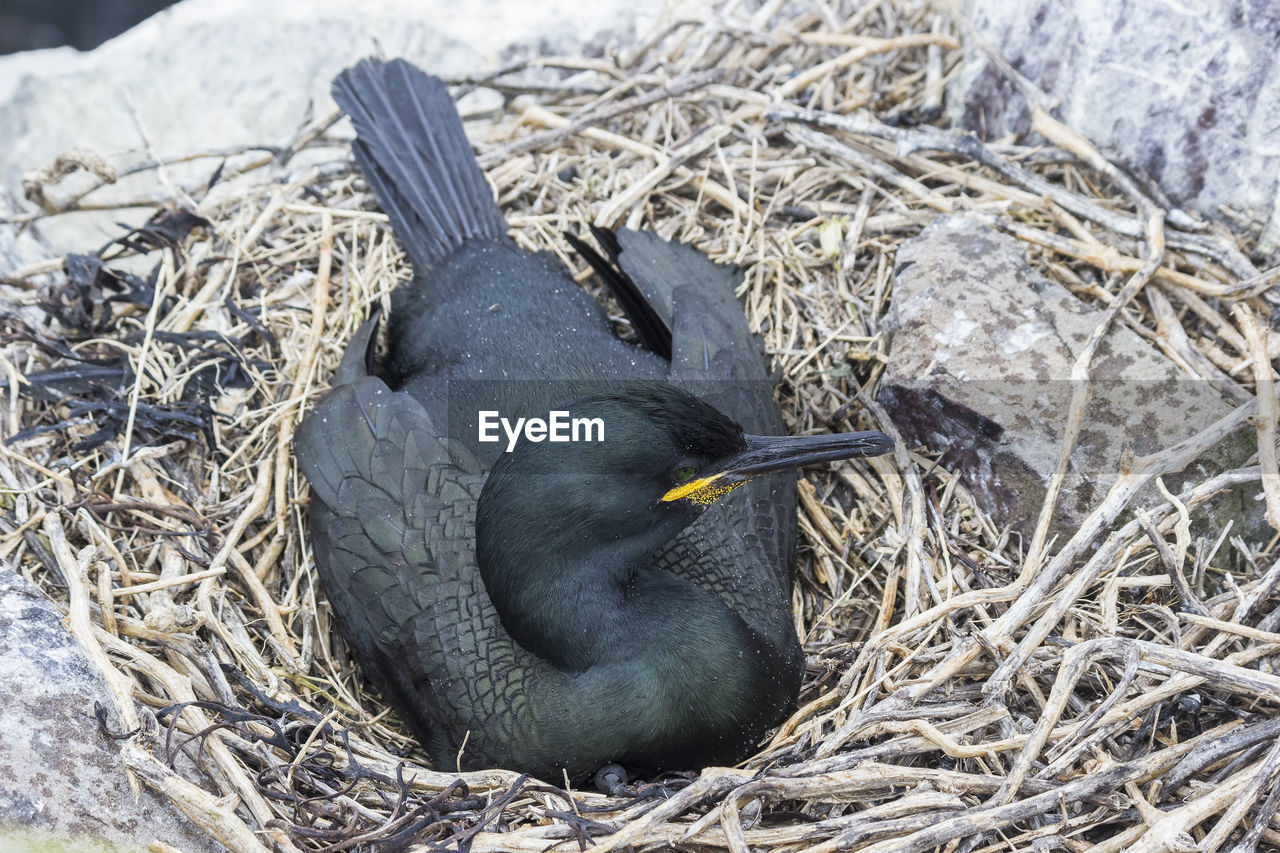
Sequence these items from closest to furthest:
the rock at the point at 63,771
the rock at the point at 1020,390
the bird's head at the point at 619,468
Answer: the rock at the point at 63,771
the bird's head at the point at 619,468
the rock at the point at 1020,390

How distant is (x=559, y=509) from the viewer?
224 cm

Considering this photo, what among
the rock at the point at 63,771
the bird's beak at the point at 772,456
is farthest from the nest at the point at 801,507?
the bird's beak at the point at 772,456

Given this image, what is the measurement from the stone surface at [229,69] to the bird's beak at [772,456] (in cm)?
274

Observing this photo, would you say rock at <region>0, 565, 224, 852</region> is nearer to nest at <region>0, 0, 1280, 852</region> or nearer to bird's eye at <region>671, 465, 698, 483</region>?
nest at <region>0, 0, 1280, 852</region>

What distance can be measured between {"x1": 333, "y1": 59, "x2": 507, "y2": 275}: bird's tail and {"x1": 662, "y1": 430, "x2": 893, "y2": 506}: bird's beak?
4.48ft

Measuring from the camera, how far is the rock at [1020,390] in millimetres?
2711

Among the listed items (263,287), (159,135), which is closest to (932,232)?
(263,287)

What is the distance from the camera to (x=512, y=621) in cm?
240

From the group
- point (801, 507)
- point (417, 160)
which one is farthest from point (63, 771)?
point (417, 160)

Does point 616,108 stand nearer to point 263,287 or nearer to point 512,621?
point 263,287

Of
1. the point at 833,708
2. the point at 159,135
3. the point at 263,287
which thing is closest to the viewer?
the point at 833,708

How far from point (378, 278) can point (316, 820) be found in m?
1.83

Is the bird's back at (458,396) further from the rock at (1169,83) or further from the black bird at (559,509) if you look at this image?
the rock at (1169,83)

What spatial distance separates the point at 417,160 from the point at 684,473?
1.67 m
